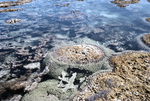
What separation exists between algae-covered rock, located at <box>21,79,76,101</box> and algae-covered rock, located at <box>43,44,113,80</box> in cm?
97

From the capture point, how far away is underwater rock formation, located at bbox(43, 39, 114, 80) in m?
8.11

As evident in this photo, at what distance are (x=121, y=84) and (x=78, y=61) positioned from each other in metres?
3.24

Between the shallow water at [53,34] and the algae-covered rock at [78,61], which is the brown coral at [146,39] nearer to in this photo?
the shallow water at [53,34]

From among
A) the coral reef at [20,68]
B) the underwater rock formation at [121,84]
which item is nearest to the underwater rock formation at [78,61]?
the coral reef at [20,68]

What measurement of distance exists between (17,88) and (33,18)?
13828 mm

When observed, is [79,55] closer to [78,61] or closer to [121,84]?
[78,61]

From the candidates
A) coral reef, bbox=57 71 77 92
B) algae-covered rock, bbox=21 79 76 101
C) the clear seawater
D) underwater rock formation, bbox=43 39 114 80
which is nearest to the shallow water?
the clear seawater

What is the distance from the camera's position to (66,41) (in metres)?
12.0

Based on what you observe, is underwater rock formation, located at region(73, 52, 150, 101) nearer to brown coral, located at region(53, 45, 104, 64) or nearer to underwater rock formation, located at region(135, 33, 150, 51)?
brown coral, located at region(53, 45, 104, 64)

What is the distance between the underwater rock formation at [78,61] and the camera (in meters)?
8.11

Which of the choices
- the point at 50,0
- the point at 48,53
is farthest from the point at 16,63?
the point at 50,0

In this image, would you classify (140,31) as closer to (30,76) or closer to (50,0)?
(30,76)

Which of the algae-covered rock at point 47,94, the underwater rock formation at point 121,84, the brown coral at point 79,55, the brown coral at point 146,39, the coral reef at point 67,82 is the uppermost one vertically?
the brown coral at point 146,39

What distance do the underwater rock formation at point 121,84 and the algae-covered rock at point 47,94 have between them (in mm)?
671
